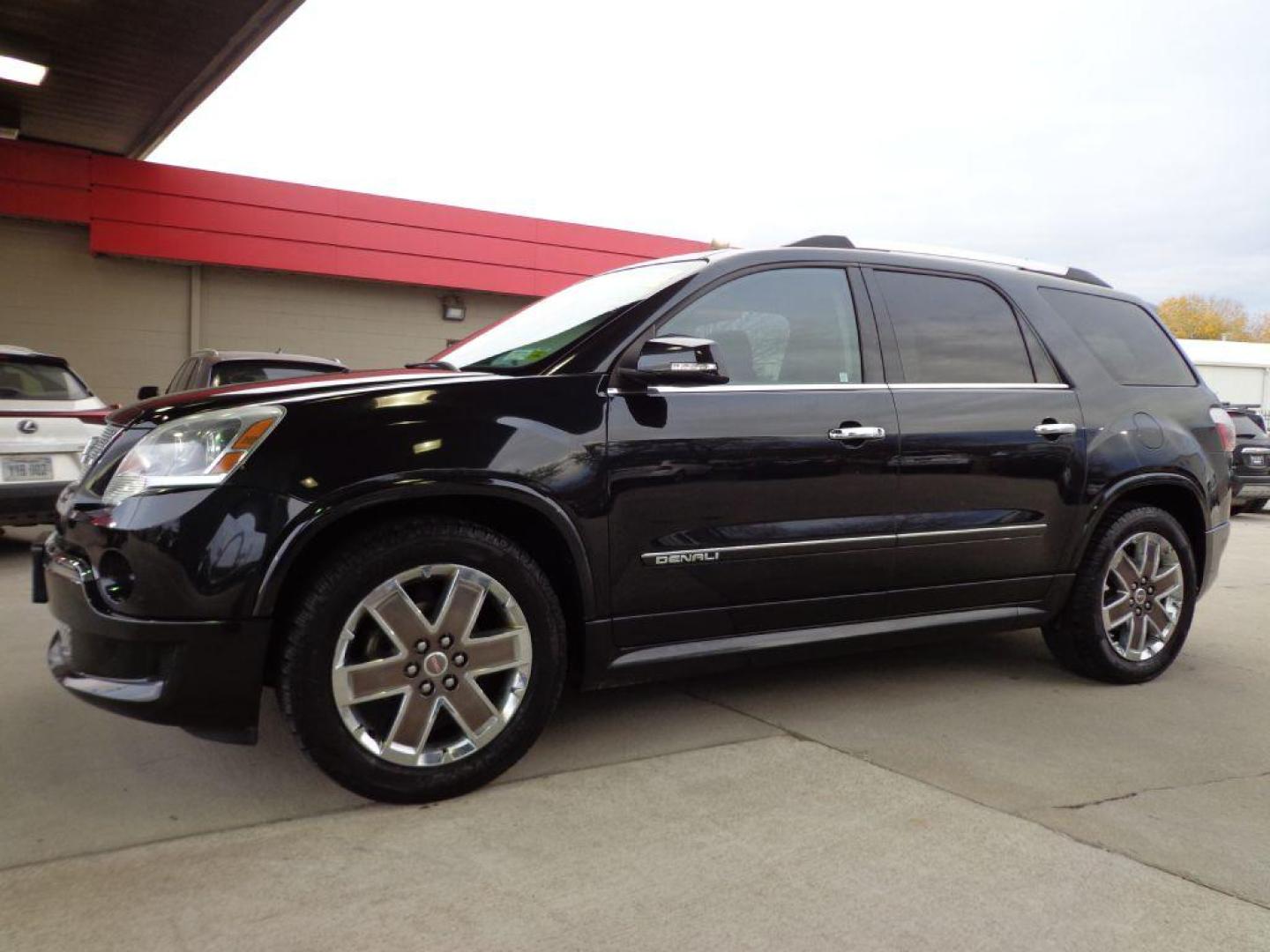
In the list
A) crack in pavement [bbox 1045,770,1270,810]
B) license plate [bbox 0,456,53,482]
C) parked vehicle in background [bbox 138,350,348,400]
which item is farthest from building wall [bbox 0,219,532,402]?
crack in pavement [bbox 1045,770,1270,810]

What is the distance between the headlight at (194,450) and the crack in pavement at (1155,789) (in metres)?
2.56

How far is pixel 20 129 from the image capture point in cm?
1328

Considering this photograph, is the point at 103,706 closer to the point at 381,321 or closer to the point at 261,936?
the point at 261,936

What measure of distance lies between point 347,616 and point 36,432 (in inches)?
198

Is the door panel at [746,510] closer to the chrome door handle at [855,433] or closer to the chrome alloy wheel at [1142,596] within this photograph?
the chrome door handle at [855,433]

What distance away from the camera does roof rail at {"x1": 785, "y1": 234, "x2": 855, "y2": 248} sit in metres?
3.91

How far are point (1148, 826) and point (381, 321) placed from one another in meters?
14.3

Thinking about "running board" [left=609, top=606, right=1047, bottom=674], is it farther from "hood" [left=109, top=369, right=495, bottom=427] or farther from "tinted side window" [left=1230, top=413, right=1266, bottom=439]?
"tinted side window" [left=1230, top=413, right=1266, bottom=439]

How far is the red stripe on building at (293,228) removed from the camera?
1295 centimetres

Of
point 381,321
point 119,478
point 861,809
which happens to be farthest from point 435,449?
point 381,321

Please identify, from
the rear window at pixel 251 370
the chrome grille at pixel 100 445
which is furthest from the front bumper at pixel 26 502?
the chrome grille at pixel 100 445

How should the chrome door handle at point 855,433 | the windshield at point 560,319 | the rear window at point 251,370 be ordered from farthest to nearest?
the rear window at point 251,370
the chrome door handle at point 855,433
the windshield at point 560,319

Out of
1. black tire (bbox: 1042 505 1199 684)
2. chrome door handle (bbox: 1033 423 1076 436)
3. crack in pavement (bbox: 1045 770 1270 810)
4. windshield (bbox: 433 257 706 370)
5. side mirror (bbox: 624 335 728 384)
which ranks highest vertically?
windshield (bbox: 433 257 706 370)

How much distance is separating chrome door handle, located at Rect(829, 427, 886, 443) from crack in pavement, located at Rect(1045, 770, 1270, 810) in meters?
1.36
